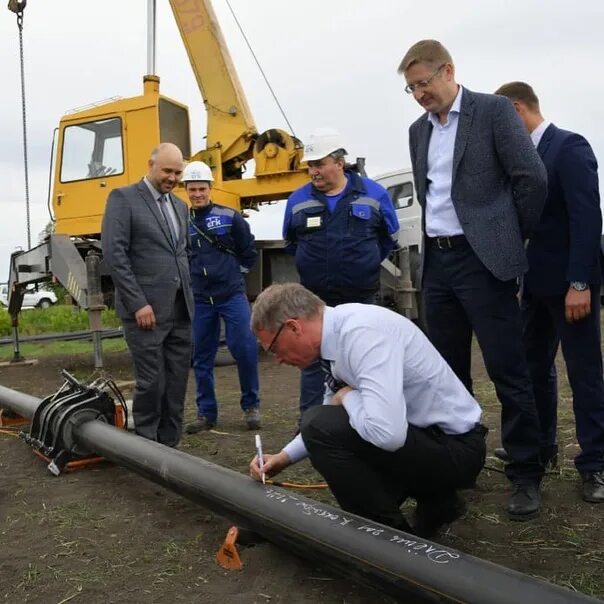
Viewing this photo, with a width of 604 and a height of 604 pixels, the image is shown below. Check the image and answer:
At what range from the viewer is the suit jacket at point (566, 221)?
3045mm

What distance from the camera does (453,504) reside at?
2.71m

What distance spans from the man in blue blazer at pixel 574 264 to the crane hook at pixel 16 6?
321 inches

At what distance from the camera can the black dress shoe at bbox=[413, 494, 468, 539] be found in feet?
8.86

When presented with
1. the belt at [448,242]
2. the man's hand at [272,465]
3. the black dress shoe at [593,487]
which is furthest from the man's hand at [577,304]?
the man's hand at [272,465]

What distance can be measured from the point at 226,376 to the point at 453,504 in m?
5.32

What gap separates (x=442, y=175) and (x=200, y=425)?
2.63 m

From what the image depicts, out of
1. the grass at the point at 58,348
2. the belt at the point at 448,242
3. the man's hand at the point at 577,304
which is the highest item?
the belt at the point at 448,242

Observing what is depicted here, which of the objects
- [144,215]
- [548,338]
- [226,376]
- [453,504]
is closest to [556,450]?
[548,338]

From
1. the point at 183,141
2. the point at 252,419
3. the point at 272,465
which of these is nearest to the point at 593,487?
the point at 272,465

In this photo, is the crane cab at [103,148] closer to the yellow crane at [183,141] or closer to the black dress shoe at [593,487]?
the yellow crane at [183,141]

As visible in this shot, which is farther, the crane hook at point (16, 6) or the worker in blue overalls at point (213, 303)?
the crane hook at point (16, 6)

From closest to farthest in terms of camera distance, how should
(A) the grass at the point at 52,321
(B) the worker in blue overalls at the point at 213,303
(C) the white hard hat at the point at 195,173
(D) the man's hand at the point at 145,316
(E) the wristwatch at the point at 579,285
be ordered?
(E) the wristwatch at the point at 579,285
(D) the man's hand at the point at 145,316
(C) the white hard hat at the point at 195,173
(B) the worker in blue overalls at the point at 213,303
(A) the grass at the point at 52,321

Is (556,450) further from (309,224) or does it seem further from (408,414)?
(309,224)

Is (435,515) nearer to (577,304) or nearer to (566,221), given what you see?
(577,304)
